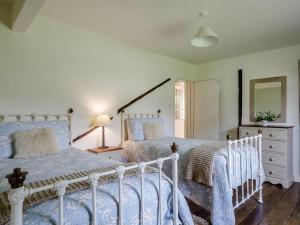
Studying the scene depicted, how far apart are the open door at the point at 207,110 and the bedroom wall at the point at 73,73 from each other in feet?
4.38

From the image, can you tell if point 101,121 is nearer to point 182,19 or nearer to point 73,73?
point 73,73

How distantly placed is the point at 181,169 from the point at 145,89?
74.4 inches

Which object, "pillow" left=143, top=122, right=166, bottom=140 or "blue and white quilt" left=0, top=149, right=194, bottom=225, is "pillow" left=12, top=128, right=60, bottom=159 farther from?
"pillow" left=143, top=122, right=166, bottom=140

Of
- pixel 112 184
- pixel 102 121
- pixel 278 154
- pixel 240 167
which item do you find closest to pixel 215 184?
pixel 240 167

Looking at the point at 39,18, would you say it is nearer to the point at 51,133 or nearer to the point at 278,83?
the point at 51,133

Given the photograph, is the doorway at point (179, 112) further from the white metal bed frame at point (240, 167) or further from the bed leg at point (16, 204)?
the bed leg at point (16, 204)

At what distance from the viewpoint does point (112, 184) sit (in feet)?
4.19

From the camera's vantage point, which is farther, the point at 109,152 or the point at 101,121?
the point at 101,121

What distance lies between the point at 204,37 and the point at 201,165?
1.38 meters

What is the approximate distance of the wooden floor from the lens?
2215 millimetres

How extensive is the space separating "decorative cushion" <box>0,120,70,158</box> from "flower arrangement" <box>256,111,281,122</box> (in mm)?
3414

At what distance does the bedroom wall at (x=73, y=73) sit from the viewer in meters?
2.43

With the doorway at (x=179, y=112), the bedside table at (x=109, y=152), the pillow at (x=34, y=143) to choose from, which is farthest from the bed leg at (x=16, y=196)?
the doorway at (x=179, y=112)

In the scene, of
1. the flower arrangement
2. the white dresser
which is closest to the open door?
the flower arrangement
